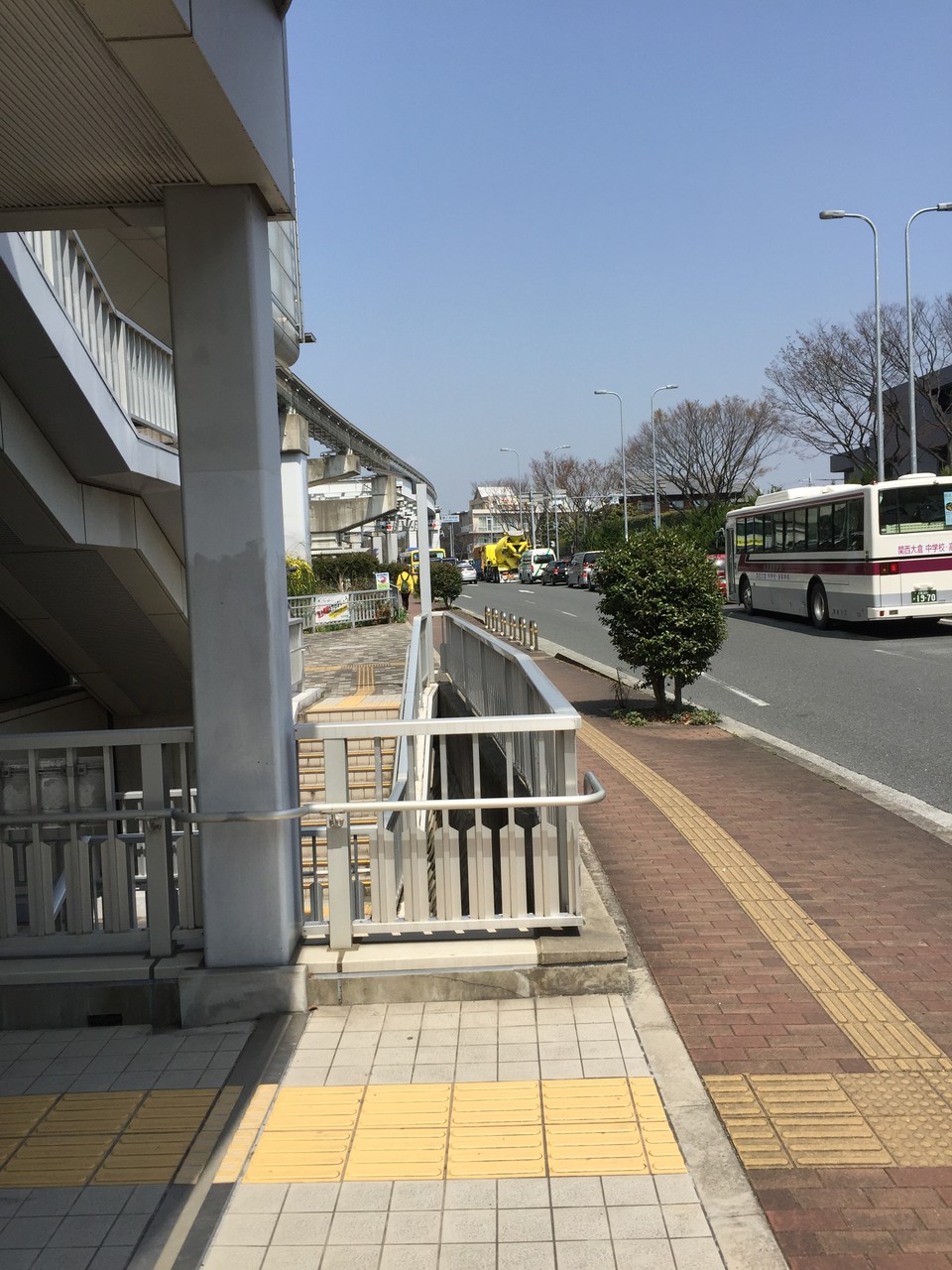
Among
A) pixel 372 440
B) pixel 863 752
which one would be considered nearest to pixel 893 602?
pixel 863 752

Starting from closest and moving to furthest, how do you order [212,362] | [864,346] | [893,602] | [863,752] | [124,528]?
[212,362] → [124,528] → [863,752] → [893,602] → [864,346]

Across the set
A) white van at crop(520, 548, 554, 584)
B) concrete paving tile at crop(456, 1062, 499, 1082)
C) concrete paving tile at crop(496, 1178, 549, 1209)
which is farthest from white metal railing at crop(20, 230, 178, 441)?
white van at crop(520, 548, 554, 584)

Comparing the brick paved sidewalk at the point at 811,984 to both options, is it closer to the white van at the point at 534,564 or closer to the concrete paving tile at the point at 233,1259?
the concrete paving tile at the point at 233,1259

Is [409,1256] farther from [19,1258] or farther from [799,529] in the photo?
[799,529]

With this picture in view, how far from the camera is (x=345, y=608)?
1170 inches

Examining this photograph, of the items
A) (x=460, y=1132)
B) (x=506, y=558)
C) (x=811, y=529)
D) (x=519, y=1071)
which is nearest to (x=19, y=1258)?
(x=460, y=1132)

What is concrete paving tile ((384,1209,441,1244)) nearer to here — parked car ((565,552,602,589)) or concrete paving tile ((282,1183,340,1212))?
concrete paving tile ((282,1183,340,1212))

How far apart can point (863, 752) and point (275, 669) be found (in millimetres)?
7291

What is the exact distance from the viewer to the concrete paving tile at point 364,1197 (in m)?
3.27

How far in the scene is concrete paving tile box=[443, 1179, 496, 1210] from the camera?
3.26m

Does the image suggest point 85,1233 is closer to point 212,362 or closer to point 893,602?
point 212,362

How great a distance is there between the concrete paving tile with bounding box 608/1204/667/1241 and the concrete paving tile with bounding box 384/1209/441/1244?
1.60ft

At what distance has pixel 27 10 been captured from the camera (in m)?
3.11

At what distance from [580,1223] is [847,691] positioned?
479 inches
